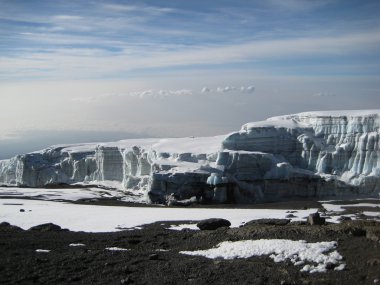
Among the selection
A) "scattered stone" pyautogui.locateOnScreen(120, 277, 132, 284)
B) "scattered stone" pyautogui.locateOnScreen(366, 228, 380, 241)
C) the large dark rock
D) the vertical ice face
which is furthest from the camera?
the vertical ice face

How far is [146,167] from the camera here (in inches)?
2977

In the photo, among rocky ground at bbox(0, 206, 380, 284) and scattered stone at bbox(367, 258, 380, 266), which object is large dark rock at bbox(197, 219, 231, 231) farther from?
scattered stone at bbox(367, 258, 380, 266)

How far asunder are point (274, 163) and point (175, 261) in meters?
45.2

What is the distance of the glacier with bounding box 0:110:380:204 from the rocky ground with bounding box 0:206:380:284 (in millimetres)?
33694

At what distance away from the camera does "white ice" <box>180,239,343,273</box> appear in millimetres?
16250

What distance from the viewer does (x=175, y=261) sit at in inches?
690

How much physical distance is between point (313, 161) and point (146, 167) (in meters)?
26.0

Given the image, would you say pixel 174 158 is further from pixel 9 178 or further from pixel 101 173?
pixel 9 178

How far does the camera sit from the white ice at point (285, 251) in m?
16.2

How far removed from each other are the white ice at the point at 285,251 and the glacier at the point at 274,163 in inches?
1462

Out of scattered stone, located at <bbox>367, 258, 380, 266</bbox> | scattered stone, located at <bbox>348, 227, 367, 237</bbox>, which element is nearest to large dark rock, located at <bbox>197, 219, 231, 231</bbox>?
scattered stone, located at <bbox>348, 227, 367, 237</bbox>

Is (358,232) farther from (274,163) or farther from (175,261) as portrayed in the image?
(274,163)

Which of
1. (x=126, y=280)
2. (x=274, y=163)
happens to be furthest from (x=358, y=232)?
(x=274, y=163)

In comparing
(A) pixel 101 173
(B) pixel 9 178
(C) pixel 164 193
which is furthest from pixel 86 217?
(B) pixel 9 178
